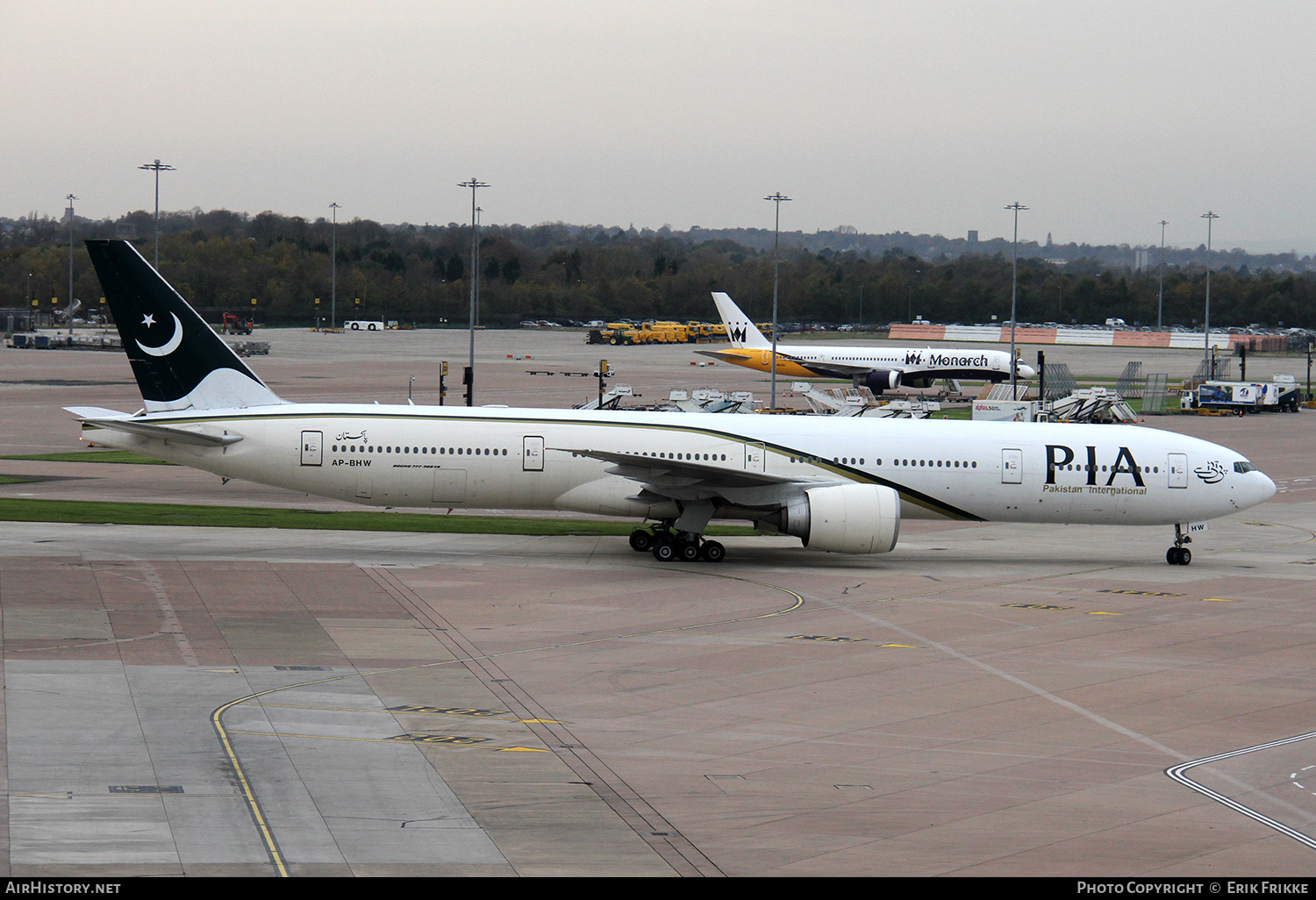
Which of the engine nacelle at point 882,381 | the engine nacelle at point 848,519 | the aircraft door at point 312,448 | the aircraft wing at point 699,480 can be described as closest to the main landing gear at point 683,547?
the aircraft wing at point 699,480

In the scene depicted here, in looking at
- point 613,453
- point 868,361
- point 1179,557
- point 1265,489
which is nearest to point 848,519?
point 613,453

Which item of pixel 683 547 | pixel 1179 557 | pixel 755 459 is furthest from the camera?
pixel 1179 557

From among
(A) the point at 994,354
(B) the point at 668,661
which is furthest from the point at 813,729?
(A) the point at 994,354

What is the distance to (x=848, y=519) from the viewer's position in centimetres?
3120

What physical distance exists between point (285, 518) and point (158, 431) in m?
6.62

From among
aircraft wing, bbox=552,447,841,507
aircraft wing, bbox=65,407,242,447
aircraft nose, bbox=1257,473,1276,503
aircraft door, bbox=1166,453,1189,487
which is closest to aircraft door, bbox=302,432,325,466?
aircraft wing, bbox=65,407,242,447

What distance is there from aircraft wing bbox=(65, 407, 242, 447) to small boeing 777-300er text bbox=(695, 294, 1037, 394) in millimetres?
64036

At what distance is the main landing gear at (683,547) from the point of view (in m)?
32.7

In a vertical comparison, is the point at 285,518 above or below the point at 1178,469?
below

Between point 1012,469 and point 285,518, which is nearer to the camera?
point 1012,469

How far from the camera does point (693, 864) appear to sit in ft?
44.0

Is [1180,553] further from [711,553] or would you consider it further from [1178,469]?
[711,553]

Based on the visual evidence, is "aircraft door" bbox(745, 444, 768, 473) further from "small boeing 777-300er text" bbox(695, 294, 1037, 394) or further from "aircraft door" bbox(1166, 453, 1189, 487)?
"small boeing 777-300er text" bbox(695, 294, 1037, 394)
